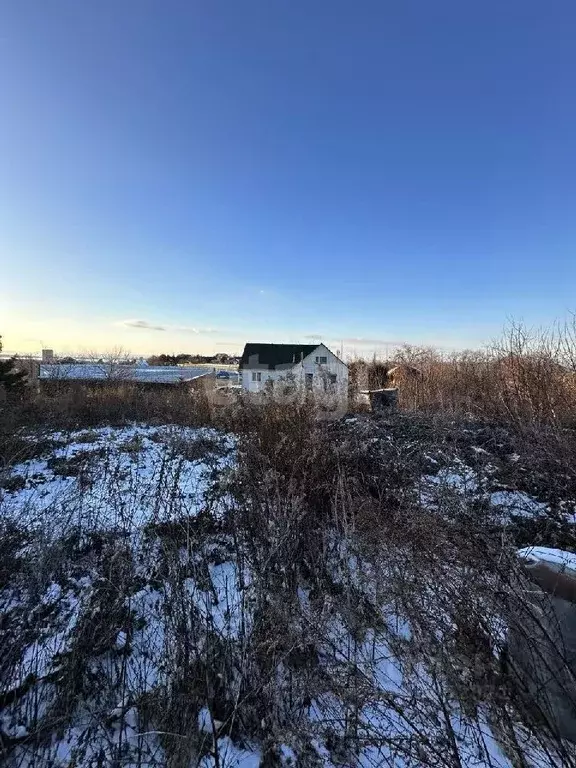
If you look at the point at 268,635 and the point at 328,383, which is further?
the point at 328,383

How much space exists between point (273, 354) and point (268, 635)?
93.0ft

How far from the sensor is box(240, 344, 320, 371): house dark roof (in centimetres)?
2930

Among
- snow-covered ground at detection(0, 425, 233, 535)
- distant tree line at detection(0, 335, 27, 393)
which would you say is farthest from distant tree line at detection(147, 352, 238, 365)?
snow-covered ground at detection(0, 425, 233, 535)

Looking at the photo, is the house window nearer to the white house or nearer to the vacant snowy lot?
the vacant snowy lot

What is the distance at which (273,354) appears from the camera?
30.2 metres

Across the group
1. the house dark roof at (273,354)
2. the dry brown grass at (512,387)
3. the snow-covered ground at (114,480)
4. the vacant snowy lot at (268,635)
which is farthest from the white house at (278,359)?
the vacant snowy lot at (268,635)

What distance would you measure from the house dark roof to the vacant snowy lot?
25.2 metres

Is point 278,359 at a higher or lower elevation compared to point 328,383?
higher

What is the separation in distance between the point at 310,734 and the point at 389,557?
1.10 metres

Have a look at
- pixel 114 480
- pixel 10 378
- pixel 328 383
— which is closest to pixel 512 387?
pixel 328 383

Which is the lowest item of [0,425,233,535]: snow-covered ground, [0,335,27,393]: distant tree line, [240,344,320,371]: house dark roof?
[0,425,233,535]: snow-covered ground

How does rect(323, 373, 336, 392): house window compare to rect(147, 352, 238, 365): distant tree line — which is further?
rect(147, 352, 238, 365): distant tree line

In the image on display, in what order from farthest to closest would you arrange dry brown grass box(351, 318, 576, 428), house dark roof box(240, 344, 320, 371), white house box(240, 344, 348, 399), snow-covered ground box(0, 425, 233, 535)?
1. house dark roof box(240, 344, 320, 371)
2. white house box(240, 344, 348, 399)
3. dry brown grass box(351, 318, 576, 428)
4. snow-covered ground box(0, 425, 233, 535)

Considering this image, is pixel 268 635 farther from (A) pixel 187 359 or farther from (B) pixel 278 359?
(A) pixel 187 359
